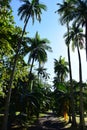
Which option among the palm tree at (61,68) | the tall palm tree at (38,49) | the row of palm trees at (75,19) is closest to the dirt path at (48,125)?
the row of palm trees at (75,19)

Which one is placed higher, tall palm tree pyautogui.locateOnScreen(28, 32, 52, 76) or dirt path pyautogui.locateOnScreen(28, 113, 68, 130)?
tall palm tree pyautogui.locateOnScreen(28, 32, 52, 76)

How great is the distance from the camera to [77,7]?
4256 cm

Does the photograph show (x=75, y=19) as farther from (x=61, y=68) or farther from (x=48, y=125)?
(x=61, y=68)

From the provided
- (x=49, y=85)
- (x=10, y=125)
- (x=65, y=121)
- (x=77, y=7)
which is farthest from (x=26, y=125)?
(x=49, y=85)

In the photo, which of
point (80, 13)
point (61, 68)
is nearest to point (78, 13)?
point (80, 13)

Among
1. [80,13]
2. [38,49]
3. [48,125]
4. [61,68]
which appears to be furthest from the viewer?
[61,68]

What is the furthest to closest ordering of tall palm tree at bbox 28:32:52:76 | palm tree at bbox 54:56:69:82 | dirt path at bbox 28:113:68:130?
palm tree at bbox 54:56:69:82 → tall palm tree at bbox 28:32:52:76 → dirt path at bbox 28:113:68:130

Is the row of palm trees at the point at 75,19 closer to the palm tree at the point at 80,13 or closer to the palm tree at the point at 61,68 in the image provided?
the palm tree at the point at 80,13

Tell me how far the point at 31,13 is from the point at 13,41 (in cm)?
1090

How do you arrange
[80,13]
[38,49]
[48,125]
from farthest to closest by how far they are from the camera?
[38,49] → [48,125] → [80,13]

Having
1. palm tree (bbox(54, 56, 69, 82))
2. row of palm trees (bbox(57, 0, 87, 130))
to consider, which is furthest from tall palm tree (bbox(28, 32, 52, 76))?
palm tree (bbox(54, 56, 69, 82))

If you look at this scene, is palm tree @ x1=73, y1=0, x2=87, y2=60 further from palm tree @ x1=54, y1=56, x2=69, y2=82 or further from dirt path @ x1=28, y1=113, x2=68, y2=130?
palm tree @ x1=54, y1=56, x2=69, y2=82

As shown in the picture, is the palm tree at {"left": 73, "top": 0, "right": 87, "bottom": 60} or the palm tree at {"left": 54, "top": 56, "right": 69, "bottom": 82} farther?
the palm tree at {"left": 54, "top": 56, "right": 69, "bottom": 82}

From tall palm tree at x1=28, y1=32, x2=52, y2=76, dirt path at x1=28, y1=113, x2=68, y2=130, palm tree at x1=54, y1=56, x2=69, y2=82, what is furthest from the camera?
palm tree at x1=54, y1=56, x2=69, y2=82
